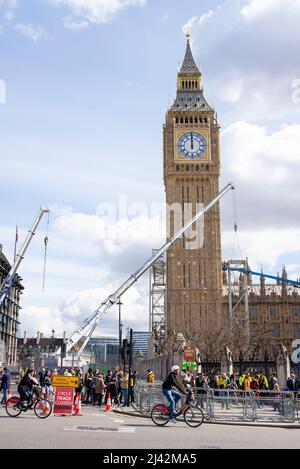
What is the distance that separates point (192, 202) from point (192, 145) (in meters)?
11.4

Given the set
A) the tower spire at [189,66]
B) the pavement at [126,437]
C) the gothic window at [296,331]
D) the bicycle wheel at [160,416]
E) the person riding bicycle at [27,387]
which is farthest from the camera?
the tower spire at [189,66]

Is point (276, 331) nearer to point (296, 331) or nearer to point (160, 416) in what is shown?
point (296, 331)

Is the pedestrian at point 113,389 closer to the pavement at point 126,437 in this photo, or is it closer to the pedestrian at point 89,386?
the pedestrian at point 89,386

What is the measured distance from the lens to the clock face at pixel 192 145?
9850cm

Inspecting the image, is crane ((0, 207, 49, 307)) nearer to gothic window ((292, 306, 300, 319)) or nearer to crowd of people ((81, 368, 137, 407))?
crowd of people ((81, 368, 137, 407))

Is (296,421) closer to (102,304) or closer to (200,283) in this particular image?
(102,304)

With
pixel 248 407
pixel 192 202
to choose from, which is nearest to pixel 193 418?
pixel 248 407

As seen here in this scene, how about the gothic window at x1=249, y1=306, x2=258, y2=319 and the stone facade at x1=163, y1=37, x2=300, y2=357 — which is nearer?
the stone facade at x1=163, y1=37, x2=300, y2=357

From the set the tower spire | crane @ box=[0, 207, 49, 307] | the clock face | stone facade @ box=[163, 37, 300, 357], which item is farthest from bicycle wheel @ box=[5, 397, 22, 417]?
the tower spire

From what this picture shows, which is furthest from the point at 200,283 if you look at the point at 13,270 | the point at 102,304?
the point at 13,270

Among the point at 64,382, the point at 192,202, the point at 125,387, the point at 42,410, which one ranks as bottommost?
the point at 42,410

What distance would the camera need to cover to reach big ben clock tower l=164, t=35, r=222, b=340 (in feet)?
303

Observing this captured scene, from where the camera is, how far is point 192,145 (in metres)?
99.4

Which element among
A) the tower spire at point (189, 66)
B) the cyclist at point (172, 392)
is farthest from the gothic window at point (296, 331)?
the cyclist at point (172, 392)
